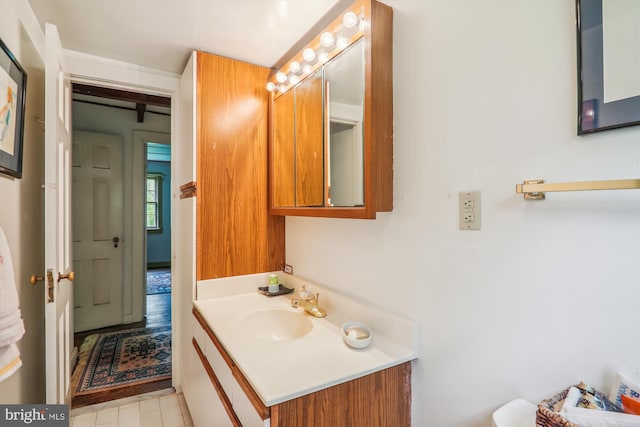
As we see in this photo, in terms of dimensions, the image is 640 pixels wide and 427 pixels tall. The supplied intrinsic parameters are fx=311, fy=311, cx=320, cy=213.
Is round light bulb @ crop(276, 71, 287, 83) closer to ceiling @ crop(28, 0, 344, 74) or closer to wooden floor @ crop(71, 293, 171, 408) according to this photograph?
ceiling @ crop(28, 0, 344, 74)

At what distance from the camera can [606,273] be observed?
0.67m

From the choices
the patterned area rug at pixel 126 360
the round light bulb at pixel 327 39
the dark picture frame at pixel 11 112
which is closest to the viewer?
the dark picture frame at pixel 11 112

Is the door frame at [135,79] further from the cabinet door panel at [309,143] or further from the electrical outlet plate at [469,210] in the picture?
the electrical outlet plate at [469,210]

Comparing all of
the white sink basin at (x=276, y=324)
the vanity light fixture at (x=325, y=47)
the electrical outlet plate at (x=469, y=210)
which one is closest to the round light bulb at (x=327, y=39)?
the vanity light fixture at (x=325, y=47)

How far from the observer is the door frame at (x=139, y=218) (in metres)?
3.39

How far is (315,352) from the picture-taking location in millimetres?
1113

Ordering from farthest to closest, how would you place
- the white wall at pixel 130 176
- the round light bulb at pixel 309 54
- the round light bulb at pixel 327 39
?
the white wall at pixel 130 176
the round light bulb at pixel 309 54
the round light bulb at pixel 327 39

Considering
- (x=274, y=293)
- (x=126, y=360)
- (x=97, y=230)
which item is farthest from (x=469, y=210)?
(x=97, y=230)

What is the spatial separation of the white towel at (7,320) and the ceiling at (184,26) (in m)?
1.11

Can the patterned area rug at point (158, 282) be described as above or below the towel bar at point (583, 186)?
below

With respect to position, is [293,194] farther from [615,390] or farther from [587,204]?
[615,390]

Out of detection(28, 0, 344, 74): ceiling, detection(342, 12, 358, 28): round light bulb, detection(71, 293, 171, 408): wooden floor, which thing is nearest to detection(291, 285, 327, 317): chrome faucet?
detection(342, 12, 358, 28): round light bulb

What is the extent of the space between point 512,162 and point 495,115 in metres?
0.14

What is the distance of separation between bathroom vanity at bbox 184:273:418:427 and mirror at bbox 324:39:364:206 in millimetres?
486
